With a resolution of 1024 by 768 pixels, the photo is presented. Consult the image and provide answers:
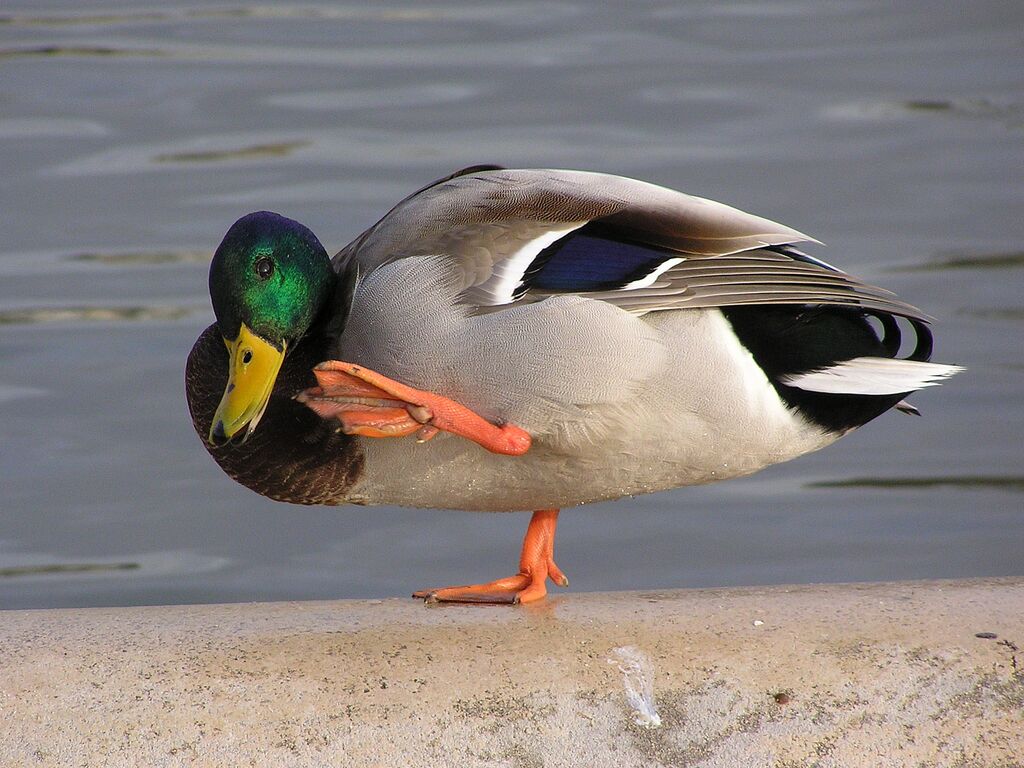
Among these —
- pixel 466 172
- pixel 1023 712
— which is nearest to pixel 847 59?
pixel 466 172

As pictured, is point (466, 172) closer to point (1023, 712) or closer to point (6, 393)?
point (1023, 712)

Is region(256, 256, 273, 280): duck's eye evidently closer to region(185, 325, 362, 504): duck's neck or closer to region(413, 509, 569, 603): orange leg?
region(185, 325, 362, 504): duck's neck

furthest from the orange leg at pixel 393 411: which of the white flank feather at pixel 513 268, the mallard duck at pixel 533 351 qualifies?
the white flank feather at pixel 513 268

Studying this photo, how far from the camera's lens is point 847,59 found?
10.4 m

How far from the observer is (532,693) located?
262 centimetres

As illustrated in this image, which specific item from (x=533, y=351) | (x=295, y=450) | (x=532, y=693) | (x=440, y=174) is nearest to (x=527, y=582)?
(x=295, y=450)

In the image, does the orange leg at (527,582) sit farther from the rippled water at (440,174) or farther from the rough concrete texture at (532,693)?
the rippled water at (440,174)

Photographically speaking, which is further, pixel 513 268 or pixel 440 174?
pixel 440 174

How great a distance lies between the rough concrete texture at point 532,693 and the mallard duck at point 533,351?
39 centimetres

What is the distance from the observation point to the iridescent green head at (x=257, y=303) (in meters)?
3.09

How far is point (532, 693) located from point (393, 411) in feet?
2.11

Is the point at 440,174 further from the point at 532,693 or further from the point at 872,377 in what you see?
the point at 532,693

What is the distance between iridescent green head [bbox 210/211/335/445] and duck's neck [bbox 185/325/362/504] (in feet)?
0.21

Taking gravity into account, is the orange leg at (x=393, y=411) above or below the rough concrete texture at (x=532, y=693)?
above
